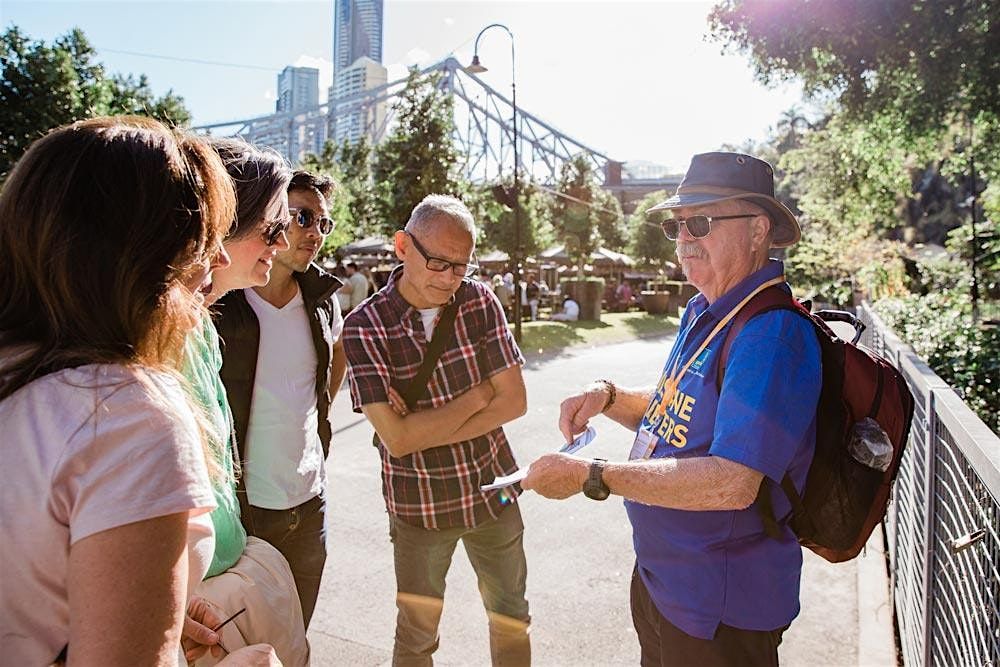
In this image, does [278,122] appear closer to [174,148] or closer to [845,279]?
[845,279]

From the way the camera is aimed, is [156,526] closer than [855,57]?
Yes

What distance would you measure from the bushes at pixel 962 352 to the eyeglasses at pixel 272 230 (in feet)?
12.9

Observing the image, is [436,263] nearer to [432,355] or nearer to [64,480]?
[432,355]

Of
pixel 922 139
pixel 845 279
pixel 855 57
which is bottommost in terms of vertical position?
pixel 845 279

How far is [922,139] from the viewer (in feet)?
34.1

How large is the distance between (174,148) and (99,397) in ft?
1.30

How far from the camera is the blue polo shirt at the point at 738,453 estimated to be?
1.67 meters

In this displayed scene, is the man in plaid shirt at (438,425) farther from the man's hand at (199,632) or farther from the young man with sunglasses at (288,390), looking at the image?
the man's hand at (199,632)

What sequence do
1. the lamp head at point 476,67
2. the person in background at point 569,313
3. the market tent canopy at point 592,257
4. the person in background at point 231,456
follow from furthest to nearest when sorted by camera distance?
the market tent canopy at point 592,257
the person in background at point 569,313
the lamp head at point 476,67
the person in background at point 231,456

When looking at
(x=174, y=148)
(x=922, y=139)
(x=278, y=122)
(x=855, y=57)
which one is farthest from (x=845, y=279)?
(x=278, y=122)

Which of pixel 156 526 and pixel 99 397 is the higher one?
pixel 99 397

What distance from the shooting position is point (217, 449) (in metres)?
1.42

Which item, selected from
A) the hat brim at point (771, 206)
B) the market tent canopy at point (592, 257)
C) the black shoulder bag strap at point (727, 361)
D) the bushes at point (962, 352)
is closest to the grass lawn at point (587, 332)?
the market tent canopy at point (592, 257)

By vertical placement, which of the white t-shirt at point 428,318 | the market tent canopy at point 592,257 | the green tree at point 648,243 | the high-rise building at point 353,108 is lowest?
the market tent canopy at point 592,257
